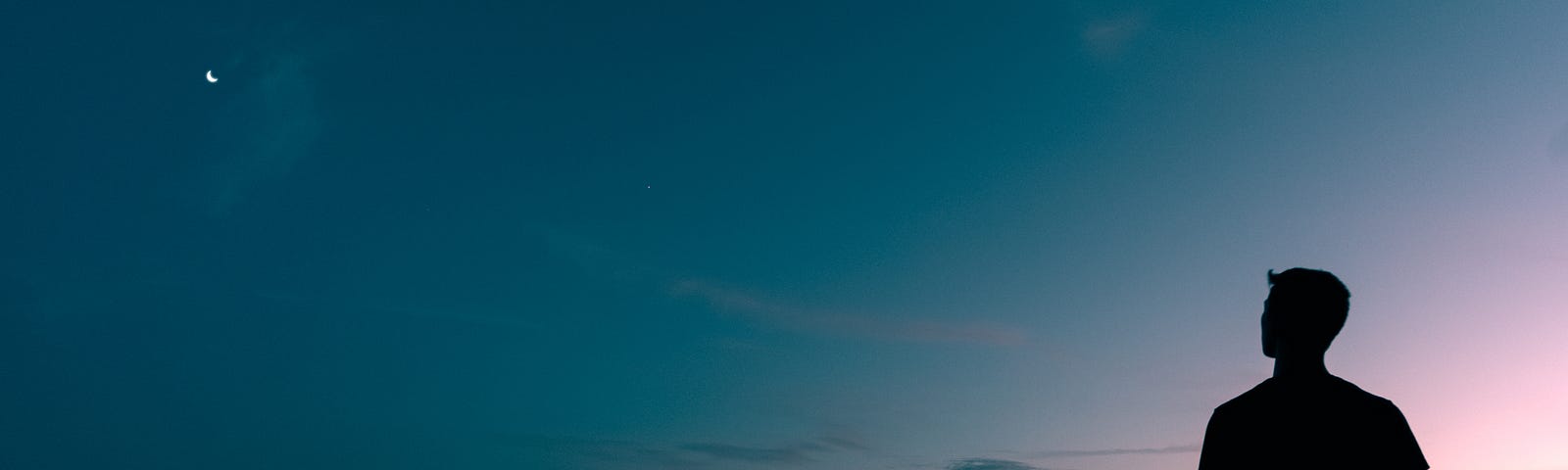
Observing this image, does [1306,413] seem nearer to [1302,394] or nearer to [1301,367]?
[1302,394]

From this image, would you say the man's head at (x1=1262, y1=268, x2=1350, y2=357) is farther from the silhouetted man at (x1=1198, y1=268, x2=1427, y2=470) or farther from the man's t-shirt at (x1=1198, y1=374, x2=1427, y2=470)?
the man's t-shirt at (x1=1198, y1=374, x2=1427, y2=470)

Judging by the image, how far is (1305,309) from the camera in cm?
513

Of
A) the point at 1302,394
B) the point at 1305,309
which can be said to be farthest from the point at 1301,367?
the point at 1305,309

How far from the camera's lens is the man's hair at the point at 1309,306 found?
16.8 ft

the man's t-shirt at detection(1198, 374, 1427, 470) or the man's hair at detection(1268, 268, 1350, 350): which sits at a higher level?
the man's hair at detection(1268, 268, 1350, 350)

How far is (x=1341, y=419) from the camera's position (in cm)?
496

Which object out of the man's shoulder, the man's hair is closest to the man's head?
the man's hair

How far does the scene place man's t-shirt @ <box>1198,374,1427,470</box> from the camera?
4.92 metres

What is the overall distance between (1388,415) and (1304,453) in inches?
17.0

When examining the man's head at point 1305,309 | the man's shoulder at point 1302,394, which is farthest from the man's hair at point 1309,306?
the man's shoulder at point 1302,394

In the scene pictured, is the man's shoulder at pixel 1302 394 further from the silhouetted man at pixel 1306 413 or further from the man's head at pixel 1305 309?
the man's head at pixel 1305 309

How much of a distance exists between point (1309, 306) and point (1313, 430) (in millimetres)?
590

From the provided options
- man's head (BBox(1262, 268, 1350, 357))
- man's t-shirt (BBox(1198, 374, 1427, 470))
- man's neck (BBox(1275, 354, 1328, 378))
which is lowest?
man's t-shirt (BBox(1198, 374, 1427, 470))

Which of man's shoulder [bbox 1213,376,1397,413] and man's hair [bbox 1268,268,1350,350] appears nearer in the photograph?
man's shoulder [bbox 1213,376,1397,413]
